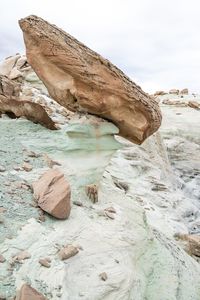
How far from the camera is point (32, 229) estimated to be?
4.38 metres

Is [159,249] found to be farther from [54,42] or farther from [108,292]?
[54,42]

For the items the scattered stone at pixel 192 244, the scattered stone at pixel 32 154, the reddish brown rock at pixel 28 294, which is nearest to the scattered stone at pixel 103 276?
the reddish brown rock at pixel 28 294

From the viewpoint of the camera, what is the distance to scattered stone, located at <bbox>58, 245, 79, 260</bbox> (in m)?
4.16

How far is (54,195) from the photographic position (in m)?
4.75

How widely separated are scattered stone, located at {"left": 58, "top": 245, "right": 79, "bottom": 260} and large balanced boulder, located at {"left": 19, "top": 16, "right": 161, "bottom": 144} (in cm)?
239

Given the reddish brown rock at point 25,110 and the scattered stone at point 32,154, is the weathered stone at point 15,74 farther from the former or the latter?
the scattered stone at point 32,154

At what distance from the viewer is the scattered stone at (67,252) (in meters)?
4.16

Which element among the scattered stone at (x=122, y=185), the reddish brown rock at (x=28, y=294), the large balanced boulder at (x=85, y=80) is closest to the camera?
the reddish brown rock at (x=28, y=294)

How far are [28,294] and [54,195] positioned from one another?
1451 millimetres

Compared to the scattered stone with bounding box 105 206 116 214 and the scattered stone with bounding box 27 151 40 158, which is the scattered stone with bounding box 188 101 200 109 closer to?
the scattered stone with bounding box 27 151 40 158

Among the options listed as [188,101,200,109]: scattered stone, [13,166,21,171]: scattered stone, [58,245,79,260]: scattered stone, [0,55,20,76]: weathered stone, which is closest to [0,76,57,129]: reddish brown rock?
[13,166,21,171]: scattered stone

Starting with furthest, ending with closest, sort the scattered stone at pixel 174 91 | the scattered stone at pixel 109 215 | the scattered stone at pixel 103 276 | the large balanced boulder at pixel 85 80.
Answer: the scattered stone at pixel 174 91 → the large balanced boulder at pixel 85 80 → the scattered stone at pixel 109 215 → the scattered stone at pixel 103 276

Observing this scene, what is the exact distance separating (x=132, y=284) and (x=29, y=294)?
121cm

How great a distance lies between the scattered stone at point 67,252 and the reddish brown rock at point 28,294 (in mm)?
689
